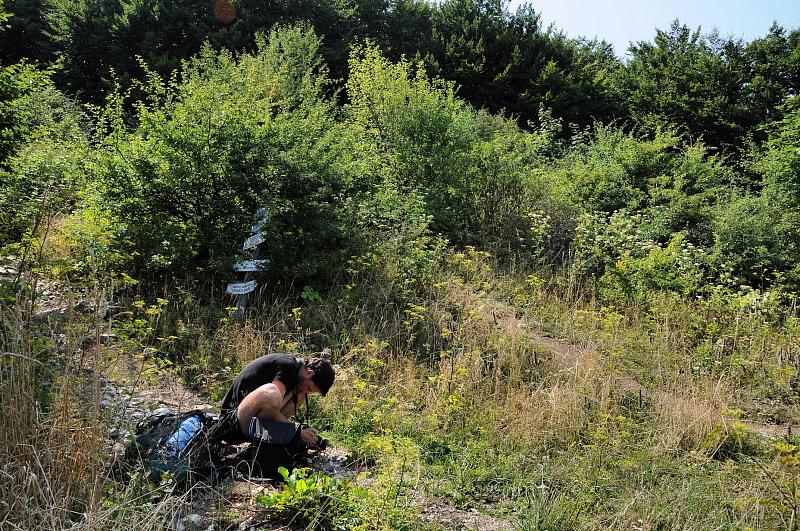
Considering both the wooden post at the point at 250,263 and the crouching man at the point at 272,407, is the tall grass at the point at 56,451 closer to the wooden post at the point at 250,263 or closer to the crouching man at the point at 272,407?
the crouching man at the point at 272,407

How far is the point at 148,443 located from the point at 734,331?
6.93 m

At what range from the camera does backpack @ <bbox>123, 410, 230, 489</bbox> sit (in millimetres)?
3496

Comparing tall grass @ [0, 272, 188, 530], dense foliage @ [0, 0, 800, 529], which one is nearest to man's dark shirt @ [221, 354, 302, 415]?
dense foliage @ [0, 0, 800, 529]

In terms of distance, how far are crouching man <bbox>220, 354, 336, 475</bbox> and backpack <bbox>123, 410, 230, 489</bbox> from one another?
0.20 meters

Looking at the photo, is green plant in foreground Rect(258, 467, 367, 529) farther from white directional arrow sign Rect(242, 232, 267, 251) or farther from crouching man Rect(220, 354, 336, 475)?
white directional arrow sign Rect(242, 232, 267, 251)

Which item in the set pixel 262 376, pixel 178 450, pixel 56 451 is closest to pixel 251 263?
pixel 262 376

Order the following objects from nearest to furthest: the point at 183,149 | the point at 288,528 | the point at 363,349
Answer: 1. the point at 288,528
2. the point at 363,349
3. the point at 183,149

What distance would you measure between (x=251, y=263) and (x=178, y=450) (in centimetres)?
332

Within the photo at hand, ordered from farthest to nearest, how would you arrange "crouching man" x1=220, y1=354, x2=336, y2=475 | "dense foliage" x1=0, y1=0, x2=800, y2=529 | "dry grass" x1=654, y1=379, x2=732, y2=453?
"dry grass" x1=654, y1=379, x2=732, y2=453 < "crouching man" x1=220, y1=354, x2=336, y2=475 < "dense foliage" x1=0, y1=0, x2=800, y2=529

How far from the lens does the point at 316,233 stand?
7.22 m

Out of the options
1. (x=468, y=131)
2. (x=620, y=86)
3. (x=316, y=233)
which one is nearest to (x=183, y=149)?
(x=316, y=233)

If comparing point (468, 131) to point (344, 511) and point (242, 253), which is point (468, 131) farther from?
point (344, 511)

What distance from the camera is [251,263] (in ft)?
22.1

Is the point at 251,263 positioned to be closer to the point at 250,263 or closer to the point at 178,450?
the point at 250,263
